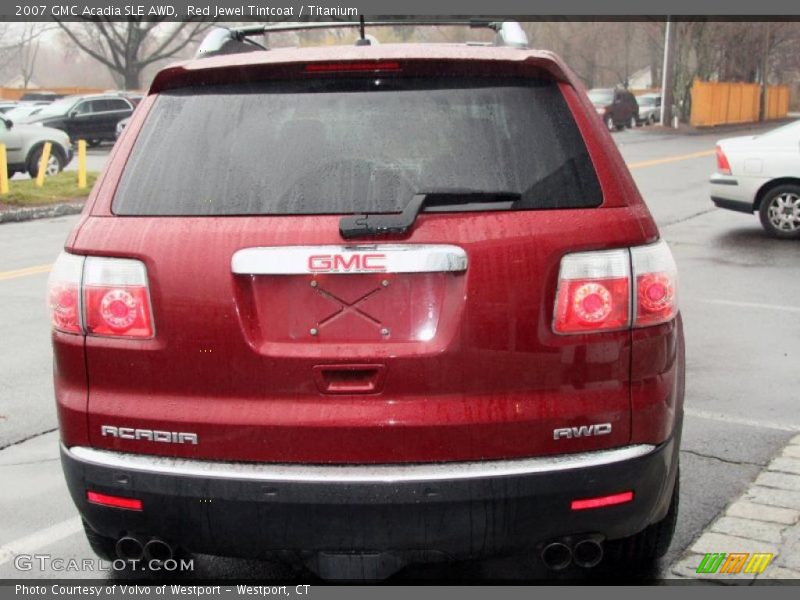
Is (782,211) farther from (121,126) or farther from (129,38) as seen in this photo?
(129,38)

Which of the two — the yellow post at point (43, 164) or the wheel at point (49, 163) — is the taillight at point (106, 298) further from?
the wheel at point (49, 163)

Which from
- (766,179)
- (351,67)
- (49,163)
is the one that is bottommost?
(49,163)

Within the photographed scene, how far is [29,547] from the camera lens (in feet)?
13.3

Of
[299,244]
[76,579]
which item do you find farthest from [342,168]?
[76,579]

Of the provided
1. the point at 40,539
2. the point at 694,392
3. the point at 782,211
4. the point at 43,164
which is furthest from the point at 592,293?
the point at 43,164

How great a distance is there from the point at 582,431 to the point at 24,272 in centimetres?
874

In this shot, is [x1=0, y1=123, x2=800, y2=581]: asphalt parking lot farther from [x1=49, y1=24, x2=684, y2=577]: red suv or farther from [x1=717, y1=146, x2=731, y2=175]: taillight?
[x1=49, y1=24, x2=684, y2=577]: red suv

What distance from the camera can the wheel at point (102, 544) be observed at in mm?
3426

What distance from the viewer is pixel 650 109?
2127 inches

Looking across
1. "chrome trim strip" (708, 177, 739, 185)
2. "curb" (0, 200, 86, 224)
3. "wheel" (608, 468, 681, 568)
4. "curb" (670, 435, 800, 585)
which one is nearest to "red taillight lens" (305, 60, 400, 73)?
"wheel" (608, 468, 681, 568)

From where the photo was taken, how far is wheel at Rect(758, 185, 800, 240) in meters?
12.7

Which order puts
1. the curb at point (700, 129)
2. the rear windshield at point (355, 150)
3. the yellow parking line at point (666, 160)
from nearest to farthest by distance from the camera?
the rear windshield at point (355, 150), the yellow parking line at point (666, 160), the curb at point (700, 129)

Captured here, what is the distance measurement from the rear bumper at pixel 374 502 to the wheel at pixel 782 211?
417 inches

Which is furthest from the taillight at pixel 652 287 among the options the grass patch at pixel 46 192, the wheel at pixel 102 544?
the grass patch at pixel 46 192
